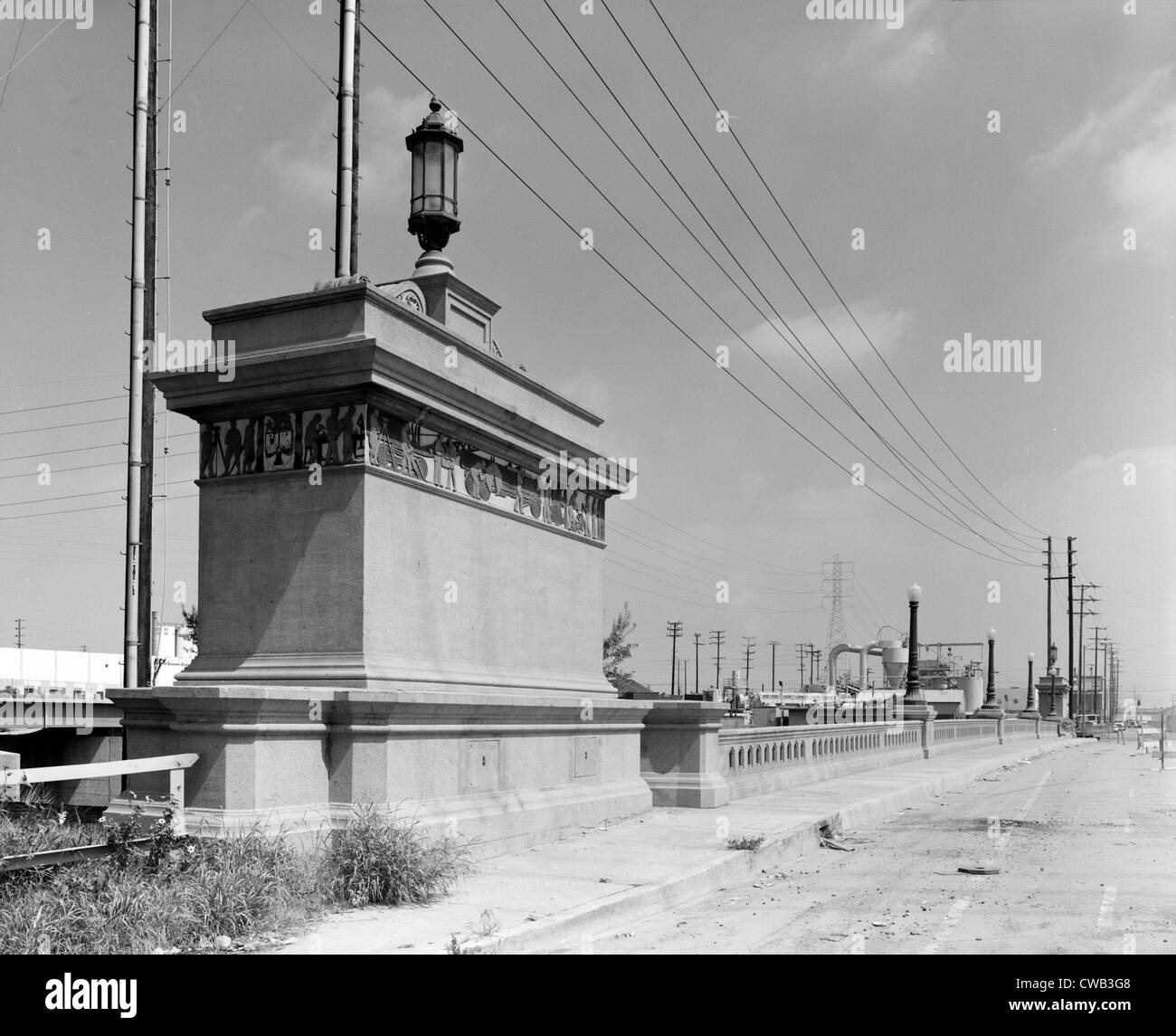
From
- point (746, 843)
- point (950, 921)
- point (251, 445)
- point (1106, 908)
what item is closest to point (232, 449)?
point (251, 445)

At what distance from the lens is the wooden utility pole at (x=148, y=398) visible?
17.1 meters

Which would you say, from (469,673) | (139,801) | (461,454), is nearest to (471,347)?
(461,454)

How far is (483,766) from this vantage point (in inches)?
421

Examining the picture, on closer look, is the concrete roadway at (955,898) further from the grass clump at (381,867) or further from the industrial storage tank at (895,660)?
the industrial storage tank at (895,660)

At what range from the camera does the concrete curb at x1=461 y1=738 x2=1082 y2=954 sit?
728cm

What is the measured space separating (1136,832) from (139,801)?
12.5 m

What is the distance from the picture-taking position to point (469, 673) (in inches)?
438

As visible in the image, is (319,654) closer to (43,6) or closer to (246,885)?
(246,885)

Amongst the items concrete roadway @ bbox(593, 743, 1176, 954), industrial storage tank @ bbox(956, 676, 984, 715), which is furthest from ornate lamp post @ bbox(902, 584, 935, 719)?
industrial storage tank @ bbox(956, 676, 984, 715)

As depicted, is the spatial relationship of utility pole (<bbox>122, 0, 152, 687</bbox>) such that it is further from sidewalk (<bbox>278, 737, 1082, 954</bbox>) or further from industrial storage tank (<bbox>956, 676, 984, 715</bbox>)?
industrial storage tank (<bbox>956, 676, 984, 715</bbox>)

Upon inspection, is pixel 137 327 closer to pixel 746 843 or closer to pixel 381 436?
pixel 381 436

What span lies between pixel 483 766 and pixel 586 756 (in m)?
2.28

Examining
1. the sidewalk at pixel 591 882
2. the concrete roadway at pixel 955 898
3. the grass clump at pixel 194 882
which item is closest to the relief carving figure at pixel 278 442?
the grass clump at pixel 194 882

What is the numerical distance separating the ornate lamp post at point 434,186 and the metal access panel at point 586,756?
5144 mm
